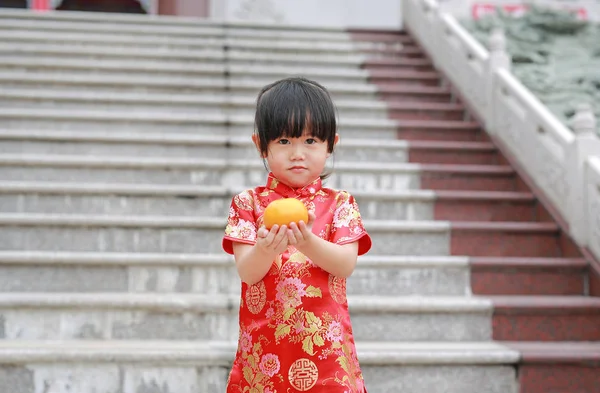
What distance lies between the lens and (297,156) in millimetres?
1722

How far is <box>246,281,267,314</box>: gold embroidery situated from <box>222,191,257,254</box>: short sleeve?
12 centimetres

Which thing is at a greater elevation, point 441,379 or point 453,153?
point 453,153

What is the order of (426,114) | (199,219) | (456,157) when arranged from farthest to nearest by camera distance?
(426,114)
(456,157)
(199,219)

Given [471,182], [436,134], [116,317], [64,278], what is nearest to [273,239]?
[116,317]

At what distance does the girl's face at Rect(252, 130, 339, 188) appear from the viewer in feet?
5.66

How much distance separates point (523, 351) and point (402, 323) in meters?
0.63

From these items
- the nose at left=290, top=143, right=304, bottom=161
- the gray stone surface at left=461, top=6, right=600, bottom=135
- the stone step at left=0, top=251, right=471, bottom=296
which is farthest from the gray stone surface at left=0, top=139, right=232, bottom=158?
the nose at left=290, top=143, right=304, bottom=161

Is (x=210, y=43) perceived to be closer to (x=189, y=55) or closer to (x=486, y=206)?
(x=189, y=55)

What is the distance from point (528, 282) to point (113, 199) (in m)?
2.66

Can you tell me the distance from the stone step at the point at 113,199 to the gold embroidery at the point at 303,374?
9.07ft

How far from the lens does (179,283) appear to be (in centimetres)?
384

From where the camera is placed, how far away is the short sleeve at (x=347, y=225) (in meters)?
1.78

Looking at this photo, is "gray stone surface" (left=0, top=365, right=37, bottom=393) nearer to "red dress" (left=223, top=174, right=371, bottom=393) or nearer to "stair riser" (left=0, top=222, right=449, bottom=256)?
"stair riser" (left=0, top=222, right=449, bottom=256)

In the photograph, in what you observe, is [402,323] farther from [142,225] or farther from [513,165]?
[513,165]
